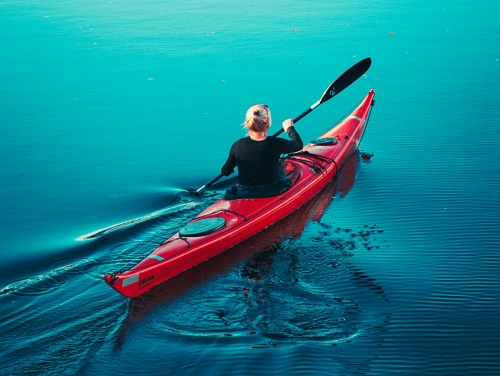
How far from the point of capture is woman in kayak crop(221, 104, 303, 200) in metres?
5.82

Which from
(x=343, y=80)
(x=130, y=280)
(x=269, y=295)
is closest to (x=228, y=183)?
(x=343, y=80)

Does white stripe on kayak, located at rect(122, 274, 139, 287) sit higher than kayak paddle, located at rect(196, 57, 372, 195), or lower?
lower

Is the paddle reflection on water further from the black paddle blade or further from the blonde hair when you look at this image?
the black paddle blade

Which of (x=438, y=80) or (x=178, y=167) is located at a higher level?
(x=438, y=80)

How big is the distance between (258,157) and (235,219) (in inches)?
24.0

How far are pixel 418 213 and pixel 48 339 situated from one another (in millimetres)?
3719

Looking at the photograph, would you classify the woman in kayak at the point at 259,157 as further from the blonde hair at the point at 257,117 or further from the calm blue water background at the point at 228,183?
the calm blue water background at the point at 228,183

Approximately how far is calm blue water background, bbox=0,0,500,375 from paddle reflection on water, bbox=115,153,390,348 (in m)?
0.02

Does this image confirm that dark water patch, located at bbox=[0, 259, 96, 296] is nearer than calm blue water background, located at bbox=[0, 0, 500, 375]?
No

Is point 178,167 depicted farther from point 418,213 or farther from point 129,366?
point 129,366

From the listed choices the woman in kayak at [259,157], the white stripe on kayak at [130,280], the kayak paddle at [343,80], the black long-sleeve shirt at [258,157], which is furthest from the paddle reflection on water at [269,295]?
the kayak paddle at [343,80]

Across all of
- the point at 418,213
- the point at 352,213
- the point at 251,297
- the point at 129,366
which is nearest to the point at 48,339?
the point at 129,366

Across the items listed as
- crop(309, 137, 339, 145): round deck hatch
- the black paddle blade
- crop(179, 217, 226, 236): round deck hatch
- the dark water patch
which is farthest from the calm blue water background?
the black paddle blade

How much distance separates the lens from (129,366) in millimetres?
4375
